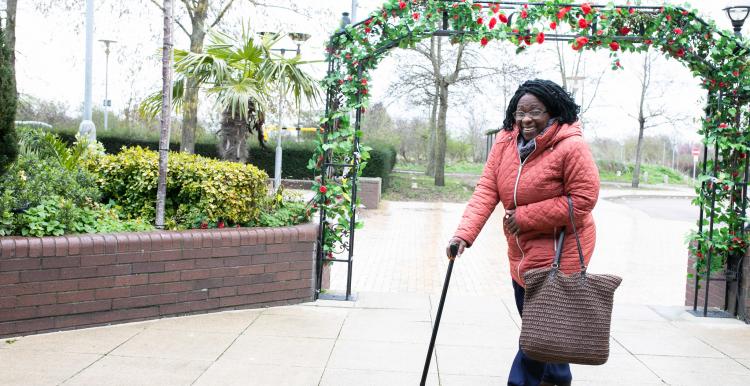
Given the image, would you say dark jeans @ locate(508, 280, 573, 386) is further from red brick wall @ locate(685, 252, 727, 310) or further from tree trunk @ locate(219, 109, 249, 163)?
tree trunk @ locate(219, 109, 249, 163)

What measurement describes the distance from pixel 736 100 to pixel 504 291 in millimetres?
3240

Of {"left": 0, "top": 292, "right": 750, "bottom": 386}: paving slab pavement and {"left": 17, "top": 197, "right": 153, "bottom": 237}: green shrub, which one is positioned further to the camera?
{"left": 17, "top": 197, "right": 153, "bottom": 237}: green shrub

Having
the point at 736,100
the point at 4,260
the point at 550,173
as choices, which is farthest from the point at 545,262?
the point at 736,100

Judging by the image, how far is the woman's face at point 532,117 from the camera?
3576mm

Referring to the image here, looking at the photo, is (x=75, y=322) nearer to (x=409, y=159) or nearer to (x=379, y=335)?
(x=379, y=335)

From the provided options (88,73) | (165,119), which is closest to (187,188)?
(165,119)

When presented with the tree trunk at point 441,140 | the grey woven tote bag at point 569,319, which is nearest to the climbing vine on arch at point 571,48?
the grey woven tote bag at point 569,319

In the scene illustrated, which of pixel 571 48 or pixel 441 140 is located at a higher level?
pixel 571 48

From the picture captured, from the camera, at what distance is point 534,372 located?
12.0 feet

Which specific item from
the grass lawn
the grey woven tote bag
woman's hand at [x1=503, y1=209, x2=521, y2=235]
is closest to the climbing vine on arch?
woman's hand at [x1=503, y1=209, x2=521, y2=235]

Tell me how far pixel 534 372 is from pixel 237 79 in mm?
6904

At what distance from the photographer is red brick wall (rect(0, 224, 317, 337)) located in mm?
4832

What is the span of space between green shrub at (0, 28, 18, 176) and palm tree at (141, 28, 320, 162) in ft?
13.2

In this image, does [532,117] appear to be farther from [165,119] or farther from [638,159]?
[638,159]
